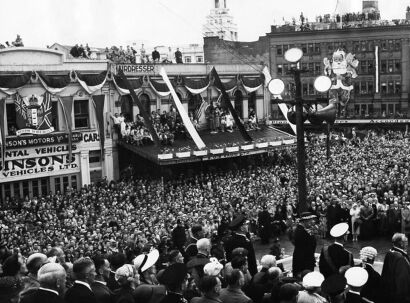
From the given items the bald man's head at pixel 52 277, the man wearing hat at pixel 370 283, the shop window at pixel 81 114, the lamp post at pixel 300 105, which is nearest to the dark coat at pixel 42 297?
the bald man's head at pixel 52 277

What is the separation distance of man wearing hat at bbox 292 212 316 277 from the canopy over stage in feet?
73.0

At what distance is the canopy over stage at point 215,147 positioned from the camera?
3456cm

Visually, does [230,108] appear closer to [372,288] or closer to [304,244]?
[304,244]

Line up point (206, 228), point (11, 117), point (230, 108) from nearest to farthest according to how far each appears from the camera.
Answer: point (206, 228), point (11, 117), point (230, 108)

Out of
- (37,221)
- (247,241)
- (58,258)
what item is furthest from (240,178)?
(58,258)

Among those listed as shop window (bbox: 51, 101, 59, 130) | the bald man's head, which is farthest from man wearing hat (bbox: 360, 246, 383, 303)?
shop window (bbox: 51, 101, 59, 130)

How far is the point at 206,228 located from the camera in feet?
67.7

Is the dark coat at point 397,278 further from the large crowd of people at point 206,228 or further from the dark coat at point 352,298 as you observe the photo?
the dark coat at point 352,298

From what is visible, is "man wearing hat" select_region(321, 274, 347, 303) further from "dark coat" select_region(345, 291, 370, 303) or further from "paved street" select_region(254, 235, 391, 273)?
"paved street" select_region(254, 235, 391, 273)

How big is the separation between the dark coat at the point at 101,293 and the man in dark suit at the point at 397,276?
418 centimetres

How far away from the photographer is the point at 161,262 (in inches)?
482

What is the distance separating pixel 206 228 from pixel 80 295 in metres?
13.2

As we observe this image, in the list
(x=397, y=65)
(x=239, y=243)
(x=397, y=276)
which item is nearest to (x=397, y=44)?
(x=397, y=65)

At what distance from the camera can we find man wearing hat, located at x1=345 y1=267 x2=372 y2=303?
Answer: 8.25m
